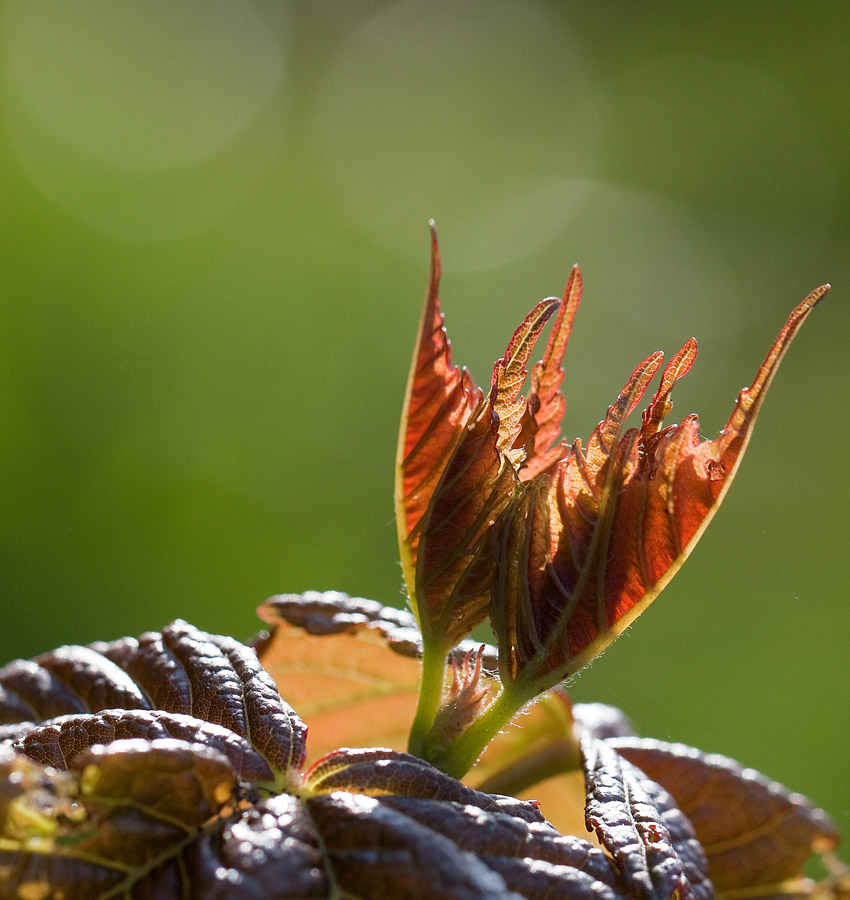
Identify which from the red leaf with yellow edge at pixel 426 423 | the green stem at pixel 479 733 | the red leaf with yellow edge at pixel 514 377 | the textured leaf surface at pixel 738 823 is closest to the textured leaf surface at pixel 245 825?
the green stem at pixel 479 733

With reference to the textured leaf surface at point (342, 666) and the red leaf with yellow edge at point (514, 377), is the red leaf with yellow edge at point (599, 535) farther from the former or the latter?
the textured leaf surface at point (342, 666)

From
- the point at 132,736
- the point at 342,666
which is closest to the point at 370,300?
the point at 342,666

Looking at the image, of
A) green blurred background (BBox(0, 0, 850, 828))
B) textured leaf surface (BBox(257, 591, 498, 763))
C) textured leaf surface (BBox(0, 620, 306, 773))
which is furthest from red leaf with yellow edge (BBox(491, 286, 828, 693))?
green blurred background (BBox(0, 0, 850, 828))

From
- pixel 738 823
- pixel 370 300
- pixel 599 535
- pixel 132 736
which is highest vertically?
pixel 370 300

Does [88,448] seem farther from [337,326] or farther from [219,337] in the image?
[337,326]

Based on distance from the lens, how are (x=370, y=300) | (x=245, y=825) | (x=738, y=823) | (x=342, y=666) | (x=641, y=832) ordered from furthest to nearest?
(x=370, y=300) → (x=342, y=666) → (x=738, y=823) → (x=641, y=832) → (x=245, y=825)

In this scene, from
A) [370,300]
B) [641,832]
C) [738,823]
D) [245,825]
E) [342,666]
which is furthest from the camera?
[370,300]

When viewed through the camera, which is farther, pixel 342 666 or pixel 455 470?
pixel 342 666

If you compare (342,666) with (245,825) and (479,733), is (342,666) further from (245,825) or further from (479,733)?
(245,825)

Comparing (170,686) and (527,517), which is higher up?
(527,517)
